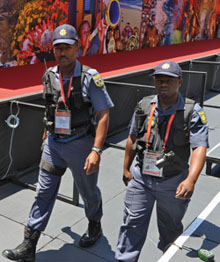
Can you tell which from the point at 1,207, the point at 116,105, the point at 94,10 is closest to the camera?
the point at 1,207

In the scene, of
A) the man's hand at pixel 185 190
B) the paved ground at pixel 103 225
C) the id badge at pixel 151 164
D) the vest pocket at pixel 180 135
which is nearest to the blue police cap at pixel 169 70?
the vest pocket at pixel 180 135

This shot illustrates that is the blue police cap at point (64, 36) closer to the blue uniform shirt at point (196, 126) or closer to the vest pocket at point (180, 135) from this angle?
the blue uniform shirt at point (196, 126)

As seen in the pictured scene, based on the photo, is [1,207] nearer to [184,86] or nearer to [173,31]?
[184,86]

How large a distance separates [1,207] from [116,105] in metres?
3.49

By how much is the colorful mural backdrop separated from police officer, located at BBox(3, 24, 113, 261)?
1.24ft

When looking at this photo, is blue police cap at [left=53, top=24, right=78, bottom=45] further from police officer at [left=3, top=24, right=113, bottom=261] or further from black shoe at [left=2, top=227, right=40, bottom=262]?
black shoe at [left=2, top=227, right=40, bottom=262]

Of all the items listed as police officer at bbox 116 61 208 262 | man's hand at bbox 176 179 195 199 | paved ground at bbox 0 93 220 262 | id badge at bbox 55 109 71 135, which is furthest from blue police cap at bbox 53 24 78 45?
paved ground at bbox 0 93 220 262

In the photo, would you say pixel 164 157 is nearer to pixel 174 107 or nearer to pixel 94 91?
pixel 174 107

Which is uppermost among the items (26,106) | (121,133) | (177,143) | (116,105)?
(177,143)

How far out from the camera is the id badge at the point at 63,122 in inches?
113

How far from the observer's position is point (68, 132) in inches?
113

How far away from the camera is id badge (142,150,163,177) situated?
2.42 metres

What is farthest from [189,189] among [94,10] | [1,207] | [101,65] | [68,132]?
[94,10]

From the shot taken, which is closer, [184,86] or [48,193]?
[48,193]
